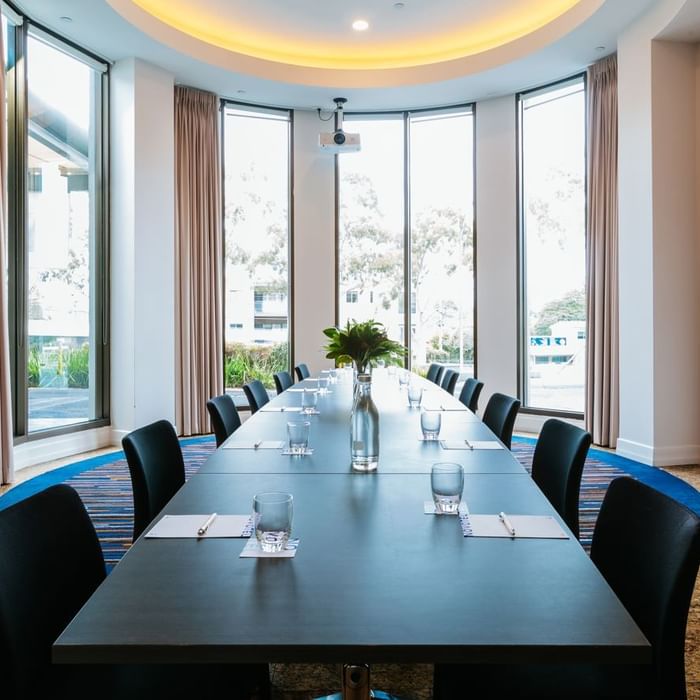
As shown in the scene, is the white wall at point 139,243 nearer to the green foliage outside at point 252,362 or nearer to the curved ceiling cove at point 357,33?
the curved ceiling cove at point 357,33

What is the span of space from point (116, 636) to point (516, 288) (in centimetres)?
695

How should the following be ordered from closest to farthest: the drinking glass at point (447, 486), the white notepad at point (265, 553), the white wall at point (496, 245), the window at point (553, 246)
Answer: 1. the white notepad at point (265, 553)
2. the drinking glass at point (447, 486)
3. the window at point (553, 246)
4. the white wall at point (496, 245)

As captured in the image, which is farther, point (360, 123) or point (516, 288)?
point (360, 123)

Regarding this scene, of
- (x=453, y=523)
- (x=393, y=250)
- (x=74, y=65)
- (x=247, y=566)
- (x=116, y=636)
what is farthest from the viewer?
(x=393, y=250)

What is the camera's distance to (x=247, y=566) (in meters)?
1.27

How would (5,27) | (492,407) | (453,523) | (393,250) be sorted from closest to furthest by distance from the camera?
(453,523) → (492,407) → (5,27) → (393,250)

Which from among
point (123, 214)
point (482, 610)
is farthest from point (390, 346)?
point (123, 214)

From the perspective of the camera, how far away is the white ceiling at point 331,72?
17.5ft

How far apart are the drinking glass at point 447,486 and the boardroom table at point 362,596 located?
0.27 feet

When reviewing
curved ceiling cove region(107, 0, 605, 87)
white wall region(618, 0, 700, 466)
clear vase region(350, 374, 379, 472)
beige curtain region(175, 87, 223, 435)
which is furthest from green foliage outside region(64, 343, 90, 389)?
white wall region(618, 0, 700, 466)

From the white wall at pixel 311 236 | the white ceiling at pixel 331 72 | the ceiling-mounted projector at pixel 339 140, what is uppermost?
the white ceiling at pixel 331 72

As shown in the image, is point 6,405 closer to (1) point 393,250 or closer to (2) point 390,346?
(2) point 390,346

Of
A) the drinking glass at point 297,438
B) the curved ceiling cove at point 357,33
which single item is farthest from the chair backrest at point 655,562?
the curved ceiling cove at point 357,33

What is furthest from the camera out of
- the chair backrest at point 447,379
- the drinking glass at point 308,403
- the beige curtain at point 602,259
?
the beige curtain at point 602,259
